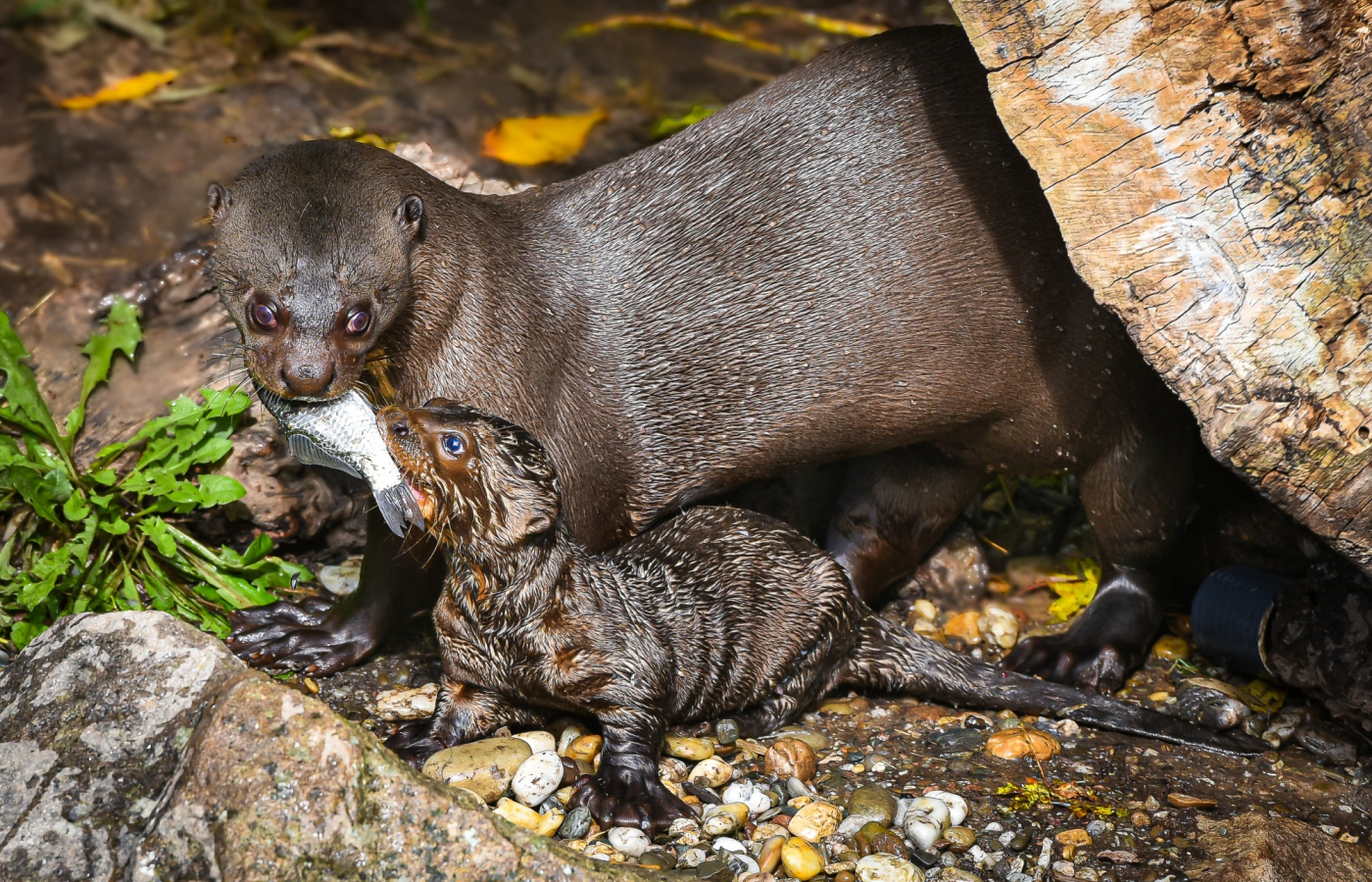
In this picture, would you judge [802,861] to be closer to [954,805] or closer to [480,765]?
[954,805]

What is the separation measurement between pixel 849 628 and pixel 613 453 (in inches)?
27.5

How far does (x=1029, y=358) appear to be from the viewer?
10.3ft

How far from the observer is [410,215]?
2.82 m

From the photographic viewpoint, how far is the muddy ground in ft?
9.36

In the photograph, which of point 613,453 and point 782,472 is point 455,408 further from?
point 782,472

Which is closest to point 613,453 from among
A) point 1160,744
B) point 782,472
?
point 782,472

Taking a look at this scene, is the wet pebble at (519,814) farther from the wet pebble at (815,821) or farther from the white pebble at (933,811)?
the white pebble at (933,811)

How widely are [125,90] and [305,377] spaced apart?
133 inches

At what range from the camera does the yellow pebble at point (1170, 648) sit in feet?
11.6

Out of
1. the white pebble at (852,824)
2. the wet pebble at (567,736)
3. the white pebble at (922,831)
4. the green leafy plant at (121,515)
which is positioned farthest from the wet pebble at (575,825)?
the green leafy plant at (121,515)

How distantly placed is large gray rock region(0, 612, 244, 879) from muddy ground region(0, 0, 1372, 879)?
0.76 m

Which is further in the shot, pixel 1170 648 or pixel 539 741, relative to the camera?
pixel 1170 648

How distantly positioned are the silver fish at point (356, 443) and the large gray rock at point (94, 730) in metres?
0.44

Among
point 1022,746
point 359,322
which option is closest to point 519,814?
point 359,322
